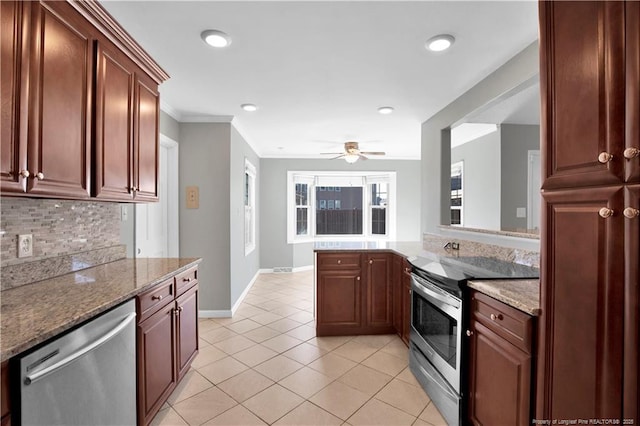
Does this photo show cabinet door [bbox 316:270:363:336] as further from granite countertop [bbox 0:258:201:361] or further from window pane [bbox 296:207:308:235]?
window pane [bbox 296:207:308:235]

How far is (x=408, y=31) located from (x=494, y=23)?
19.3 inches

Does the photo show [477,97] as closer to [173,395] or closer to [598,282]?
[598,282]

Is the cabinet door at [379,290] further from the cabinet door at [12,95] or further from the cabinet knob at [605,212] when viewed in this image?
the cabinet door at [12,95]

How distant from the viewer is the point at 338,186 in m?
6.61

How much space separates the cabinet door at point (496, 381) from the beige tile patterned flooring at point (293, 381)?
0.40 meters

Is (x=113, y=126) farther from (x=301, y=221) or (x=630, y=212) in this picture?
(x=301, y=221)

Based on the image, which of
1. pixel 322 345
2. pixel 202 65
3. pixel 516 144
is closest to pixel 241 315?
pixel 322 345

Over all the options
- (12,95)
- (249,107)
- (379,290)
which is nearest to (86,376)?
(12,95)

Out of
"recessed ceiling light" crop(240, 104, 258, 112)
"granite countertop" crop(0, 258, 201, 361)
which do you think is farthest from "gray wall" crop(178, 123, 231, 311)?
"granite countertop" crop(0, 258, 201, 361)

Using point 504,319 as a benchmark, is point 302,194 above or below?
above

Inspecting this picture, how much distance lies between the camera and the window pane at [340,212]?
6613 mm

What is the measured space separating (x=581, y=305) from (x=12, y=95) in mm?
2238

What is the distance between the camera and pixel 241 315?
3727 mm

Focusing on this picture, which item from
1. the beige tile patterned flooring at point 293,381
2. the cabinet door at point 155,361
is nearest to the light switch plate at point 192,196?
the beige tile patterned flooring at point 293,381
